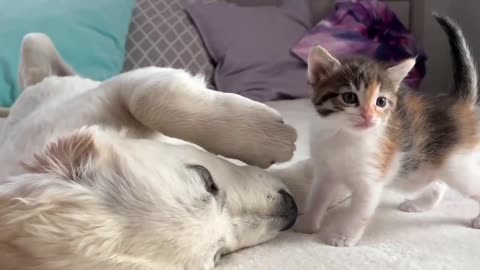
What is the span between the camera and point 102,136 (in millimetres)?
963

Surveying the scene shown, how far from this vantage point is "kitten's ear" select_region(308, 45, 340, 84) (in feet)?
3.97

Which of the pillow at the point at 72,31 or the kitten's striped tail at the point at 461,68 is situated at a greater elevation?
the kitten's striped tail at the point at 461,68

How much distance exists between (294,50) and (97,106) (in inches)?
71.0

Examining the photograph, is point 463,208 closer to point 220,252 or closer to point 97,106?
point 220,252

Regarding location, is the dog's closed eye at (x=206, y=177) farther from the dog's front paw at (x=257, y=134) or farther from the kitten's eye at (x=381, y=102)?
the kitten's eye at (x=381, y=102)

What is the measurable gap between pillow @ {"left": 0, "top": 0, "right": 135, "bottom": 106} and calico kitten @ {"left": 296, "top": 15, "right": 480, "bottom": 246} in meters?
1.49

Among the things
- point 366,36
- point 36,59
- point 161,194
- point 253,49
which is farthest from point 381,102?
point 366,36

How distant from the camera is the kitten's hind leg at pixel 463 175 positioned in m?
1.21

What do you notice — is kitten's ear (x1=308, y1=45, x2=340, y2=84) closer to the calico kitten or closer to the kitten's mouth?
the calico kitten

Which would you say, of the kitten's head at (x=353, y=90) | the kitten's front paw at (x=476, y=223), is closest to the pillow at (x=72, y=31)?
the kitten's head at (x=353, y=90)

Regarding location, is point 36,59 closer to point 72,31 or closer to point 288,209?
point 72,31

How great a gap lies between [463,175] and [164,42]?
1.81m

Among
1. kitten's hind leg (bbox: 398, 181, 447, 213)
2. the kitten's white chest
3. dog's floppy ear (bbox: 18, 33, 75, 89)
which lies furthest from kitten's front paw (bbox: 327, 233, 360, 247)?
dog's floppy ear (bbox: 18, 33, 75, 89)

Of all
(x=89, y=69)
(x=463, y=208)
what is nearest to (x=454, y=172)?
(x=463, y=208)
